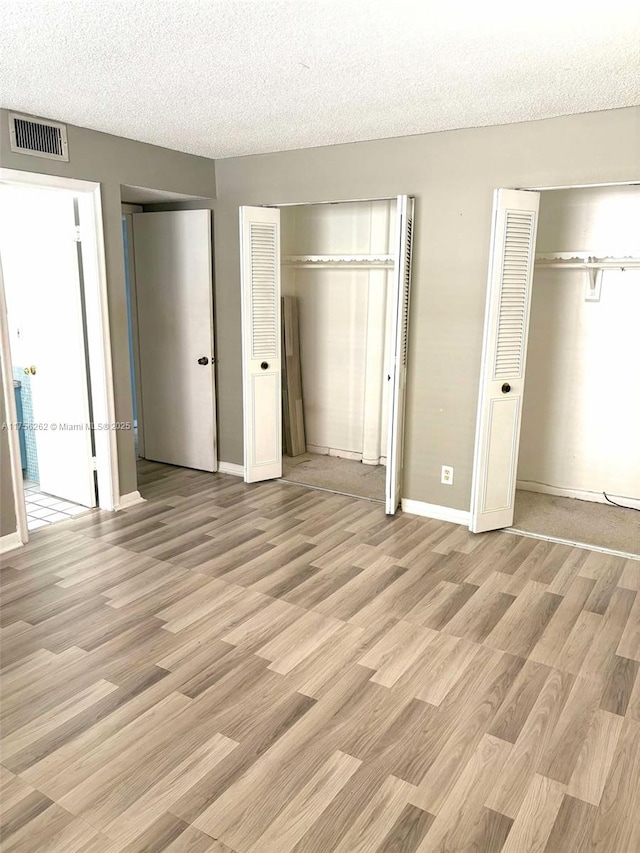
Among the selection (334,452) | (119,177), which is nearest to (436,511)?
(334,452)

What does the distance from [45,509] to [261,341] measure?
6.45 ft

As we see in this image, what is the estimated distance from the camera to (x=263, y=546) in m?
3.85

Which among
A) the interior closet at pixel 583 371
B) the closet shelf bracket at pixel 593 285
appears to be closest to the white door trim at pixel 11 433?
the interior closet at pixel 583 371

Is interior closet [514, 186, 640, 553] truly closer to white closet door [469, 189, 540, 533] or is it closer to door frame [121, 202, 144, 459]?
white closet door [469, 189, 540, 533]

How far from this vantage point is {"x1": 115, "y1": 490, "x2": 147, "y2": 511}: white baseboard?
4.47m

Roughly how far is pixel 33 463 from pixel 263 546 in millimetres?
2333

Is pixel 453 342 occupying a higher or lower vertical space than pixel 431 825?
higher

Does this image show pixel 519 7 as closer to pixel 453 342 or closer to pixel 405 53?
pixel 405 53

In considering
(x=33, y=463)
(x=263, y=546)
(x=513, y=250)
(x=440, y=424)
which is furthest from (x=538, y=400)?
(x=33, y=463)

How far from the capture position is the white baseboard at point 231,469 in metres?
5.25

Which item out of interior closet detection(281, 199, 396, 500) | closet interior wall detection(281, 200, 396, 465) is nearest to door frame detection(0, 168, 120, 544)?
interior closet detection(281, 199, 396, 500)

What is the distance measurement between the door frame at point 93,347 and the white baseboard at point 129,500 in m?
0.04

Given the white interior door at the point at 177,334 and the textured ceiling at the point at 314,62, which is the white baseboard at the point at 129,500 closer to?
the white interior door at the point at 177,334

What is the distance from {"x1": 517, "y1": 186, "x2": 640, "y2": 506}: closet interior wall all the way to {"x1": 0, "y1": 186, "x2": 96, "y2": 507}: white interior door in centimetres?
324
